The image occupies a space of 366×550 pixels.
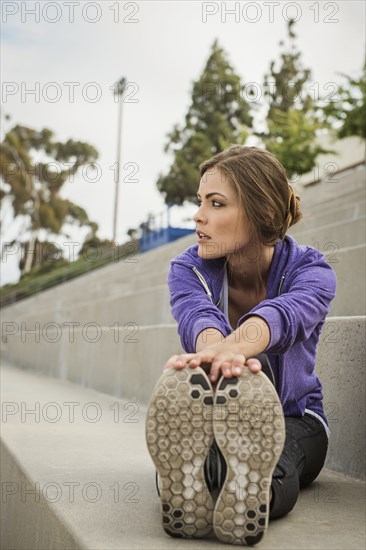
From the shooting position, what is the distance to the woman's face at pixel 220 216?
1959 mm

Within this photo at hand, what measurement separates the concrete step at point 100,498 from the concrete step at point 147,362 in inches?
6.6

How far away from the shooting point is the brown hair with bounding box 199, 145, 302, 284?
6.40ft

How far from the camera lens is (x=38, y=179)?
119 ft

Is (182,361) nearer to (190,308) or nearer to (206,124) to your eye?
(190,308)

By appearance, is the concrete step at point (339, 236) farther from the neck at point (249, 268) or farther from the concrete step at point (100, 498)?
the neck at point (249, 268)

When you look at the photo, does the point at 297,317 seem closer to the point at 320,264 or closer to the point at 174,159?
the point at 320,264

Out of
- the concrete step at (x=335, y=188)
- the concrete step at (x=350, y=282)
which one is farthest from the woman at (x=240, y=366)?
the concrete step at (x=335, y=188)

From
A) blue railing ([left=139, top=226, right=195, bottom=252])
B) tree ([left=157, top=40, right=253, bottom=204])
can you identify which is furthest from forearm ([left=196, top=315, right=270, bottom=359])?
tree ([left=157, top=40, right=253, bottom=204])

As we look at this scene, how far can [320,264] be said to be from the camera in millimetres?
2053

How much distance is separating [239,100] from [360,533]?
32.5 metres

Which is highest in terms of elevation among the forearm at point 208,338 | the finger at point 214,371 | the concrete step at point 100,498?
the forearm at point 208,338

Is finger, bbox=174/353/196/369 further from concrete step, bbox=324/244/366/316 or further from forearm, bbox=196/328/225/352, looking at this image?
concrete step, bbox=324/244/366/316

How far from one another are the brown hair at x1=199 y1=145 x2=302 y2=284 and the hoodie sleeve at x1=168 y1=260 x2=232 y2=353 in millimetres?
205

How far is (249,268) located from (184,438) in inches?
26.7
